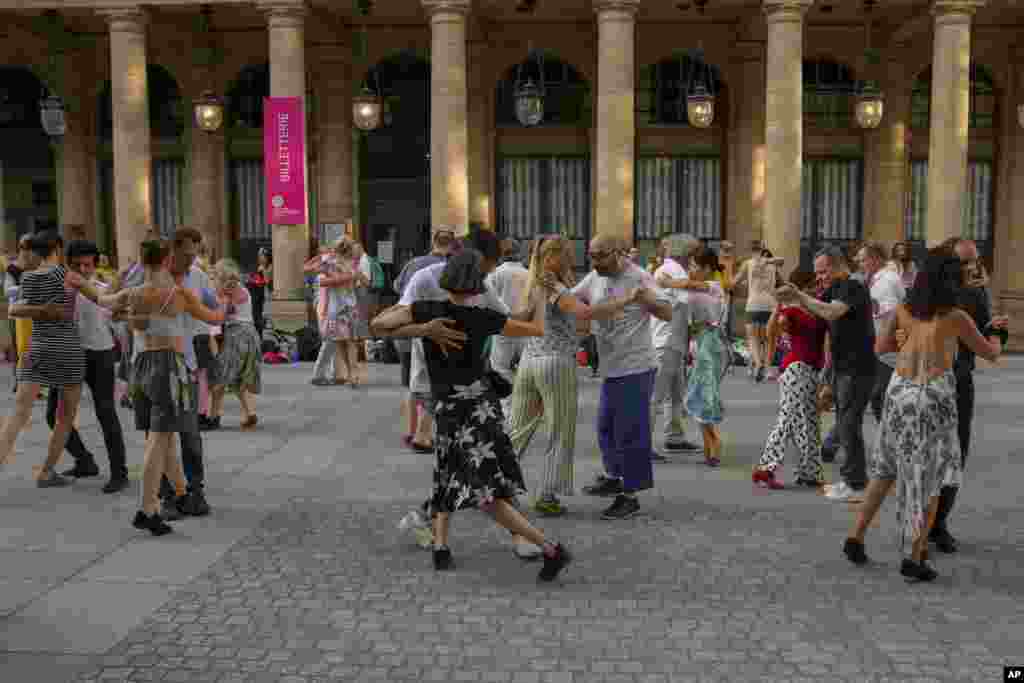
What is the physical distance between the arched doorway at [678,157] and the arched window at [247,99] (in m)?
8.21

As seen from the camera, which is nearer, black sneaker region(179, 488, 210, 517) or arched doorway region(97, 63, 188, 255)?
black sneaker region(179, 488, 210, 517)

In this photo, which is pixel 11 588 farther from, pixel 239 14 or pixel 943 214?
pixel 239 14

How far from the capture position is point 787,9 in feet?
61.6

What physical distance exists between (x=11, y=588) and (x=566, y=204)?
61.1 ft

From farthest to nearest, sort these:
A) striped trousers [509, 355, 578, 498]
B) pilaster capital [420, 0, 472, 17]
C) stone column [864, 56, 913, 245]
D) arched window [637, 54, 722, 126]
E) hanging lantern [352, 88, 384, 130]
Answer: arched window [637, 54, 722, 126] → stone column [864, 56, 913, 245] → hanging lantern [352, 88, 384, 130] → pilaster capital [420, 0, 472, 17] → striped trousers [509, 355, 578, 498]

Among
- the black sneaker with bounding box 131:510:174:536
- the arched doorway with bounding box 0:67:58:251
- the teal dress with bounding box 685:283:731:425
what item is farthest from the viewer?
the arched doorway with bounding box 0:67:58:251

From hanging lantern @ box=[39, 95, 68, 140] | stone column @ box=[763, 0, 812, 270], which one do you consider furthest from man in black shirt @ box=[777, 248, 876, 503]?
hanging lantern @ box=[39, 95, 68, 140]

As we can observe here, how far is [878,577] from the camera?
6109 millimetres

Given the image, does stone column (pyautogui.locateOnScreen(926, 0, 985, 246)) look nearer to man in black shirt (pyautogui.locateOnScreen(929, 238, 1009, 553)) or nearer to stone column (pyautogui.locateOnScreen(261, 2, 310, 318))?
stone column (pyautogui.locateOnScreen(261, 2, 310, 318))

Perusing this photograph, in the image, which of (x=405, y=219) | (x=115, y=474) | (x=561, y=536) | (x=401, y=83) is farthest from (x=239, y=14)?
(x=561, y=536)

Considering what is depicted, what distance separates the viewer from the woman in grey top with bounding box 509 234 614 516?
7297mm

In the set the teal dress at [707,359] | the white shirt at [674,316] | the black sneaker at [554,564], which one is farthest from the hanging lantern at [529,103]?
the black sneaker at [554,564]

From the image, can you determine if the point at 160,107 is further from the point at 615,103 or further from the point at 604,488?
the point at 604,488

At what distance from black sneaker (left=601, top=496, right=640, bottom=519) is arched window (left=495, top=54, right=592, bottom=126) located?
1669cm
